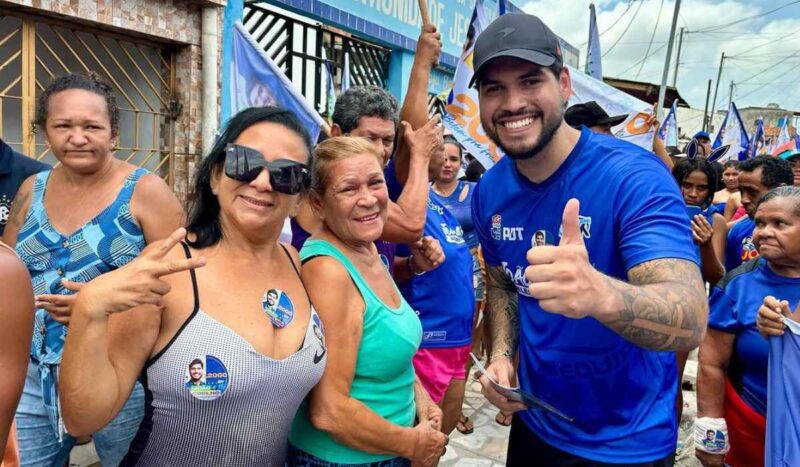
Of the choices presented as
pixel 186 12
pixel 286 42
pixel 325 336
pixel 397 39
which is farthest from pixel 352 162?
pixel 397 39

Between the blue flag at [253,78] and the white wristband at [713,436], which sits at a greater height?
the blue flag at [253,78]

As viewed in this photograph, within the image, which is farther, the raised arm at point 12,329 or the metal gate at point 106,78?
the metal gate at point 106,78

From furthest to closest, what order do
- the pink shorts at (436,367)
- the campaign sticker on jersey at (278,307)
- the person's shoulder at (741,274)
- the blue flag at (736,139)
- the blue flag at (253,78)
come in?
the blue flag at (736,139) → the blue flag at (253,78) → the pink shorts at (436,367) → the person's shoulder at (741,274) → the campaign sticker on jersey at (278,307)

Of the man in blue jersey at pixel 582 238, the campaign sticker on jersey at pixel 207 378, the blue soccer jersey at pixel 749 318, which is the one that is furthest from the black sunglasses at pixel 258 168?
the blue soccer jersey at pixel 749 318

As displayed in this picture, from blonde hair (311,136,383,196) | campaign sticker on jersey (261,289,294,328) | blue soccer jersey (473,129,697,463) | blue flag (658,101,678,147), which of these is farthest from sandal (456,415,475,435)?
blue flag (658,101,678,147)

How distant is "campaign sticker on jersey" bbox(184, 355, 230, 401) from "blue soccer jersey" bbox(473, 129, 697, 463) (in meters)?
1.12

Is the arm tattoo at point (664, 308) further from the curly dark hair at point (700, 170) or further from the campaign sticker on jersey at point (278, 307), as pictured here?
the curly dark hair at point (700, 170)

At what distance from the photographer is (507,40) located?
1.77 meters

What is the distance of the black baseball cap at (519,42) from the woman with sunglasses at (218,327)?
2.25ft

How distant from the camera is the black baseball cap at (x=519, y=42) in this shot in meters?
1.74

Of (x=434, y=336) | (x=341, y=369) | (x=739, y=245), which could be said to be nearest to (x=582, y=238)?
(x=341, y=369)

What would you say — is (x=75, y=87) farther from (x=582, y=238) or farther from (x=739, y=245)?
(x=739, y=245)

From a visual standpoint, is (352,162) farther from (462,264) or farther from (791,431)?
(791,431)

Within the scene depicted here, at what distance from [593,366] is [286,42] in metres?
7.43
